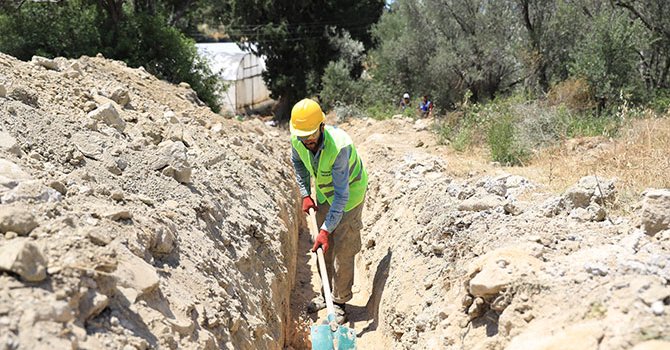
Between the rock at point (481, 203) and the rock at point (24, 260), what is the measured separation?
3.67 metres

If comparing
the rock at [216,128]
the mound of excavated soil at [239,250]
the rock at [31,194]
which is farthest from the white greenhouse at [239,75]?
the rock at [31,194]

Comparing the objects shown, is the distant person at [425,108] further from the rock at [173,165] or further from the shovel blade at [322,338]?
the shovel blade at [322,338]

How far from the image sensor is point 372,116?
53.4 ft

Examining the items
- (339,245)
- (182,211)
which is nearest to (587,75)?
(339,245)

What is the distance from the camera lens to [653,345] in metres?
2.42

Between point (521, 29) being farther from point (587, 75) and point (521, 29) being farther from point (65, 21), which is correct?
point (65, 21)

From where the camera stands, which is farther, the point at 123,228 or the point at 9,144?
the point at 9,144

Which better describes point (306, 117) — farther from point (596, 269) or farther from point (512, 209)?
point (596, 269)

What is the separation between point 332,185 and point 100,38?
10934 mm

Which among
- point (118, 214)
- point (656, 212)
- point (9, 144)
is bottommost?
point (118, 214)

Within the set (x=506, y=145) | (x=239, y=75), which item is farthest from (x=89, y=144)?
(x=239, y=75)

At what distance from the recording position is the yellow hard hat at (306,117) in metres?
4.79

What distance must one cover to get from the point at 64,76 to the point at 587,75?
945cm

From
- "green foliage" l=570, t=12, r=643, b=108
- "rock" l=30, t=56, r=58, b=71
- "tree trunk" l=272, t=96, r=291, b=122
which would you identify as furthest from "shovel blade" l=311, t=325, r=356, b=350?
"tree trunk" l=272, t=96, r=291, b=122
